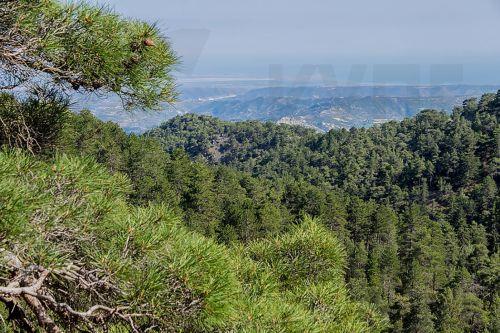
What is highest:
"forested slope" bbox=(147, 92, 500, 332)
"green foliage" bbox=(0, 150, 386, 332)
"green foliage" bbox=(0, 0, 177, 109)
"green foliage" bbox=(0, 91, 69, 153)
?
"green foliage" bbox=(0, 0, 177, 109)

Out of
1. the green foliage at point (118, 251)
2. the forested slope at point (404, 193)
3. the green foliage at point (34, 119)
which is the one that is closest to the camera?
the green foliage at point (118, 251)

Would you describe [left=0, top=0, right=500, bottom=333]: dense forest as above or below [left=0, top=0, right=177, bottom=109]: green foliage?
below

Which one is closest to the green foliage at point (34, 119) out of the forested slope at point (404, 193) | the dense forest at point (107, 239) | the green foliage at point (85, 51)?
the dense forest at point (107, 239)

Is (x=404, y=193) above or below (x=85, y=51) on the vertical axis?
below

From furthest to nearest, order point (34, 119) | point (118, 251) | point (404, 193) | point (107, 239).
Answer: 1. point (404, 193)
2. point (34, 119)
3. point (107, 239)
4. point (118, 251)

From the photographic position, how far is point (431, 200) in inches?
1848

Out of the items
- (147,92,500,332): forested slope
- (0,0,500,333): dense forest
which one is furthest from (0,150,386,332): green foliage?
(147,92,500,332): forested slope

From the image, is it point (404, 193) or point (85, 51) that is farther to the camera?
point (404, 193)

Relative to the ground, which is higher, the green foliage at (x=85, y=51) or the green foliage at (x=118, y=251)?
the green foliage at (x=85, y=51)

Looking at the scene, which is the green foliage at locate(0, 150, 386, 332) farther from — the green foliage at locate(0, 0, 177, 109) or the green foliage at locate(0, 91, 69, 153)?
the green foliage at locate(0, 91, 69, 153)

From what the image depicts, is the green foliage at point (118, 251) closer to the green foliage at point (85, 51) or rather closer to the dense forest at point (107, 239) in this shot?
the dense forest at point (107, 239)

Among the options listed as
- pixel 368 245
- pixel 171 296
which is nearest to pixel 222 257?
pixel 171 296

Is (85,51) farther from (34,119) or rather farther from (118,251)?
(118,251)

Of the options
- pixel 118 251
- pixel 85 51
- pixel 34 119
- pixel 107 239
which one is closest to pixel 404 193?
pixel 34 119
